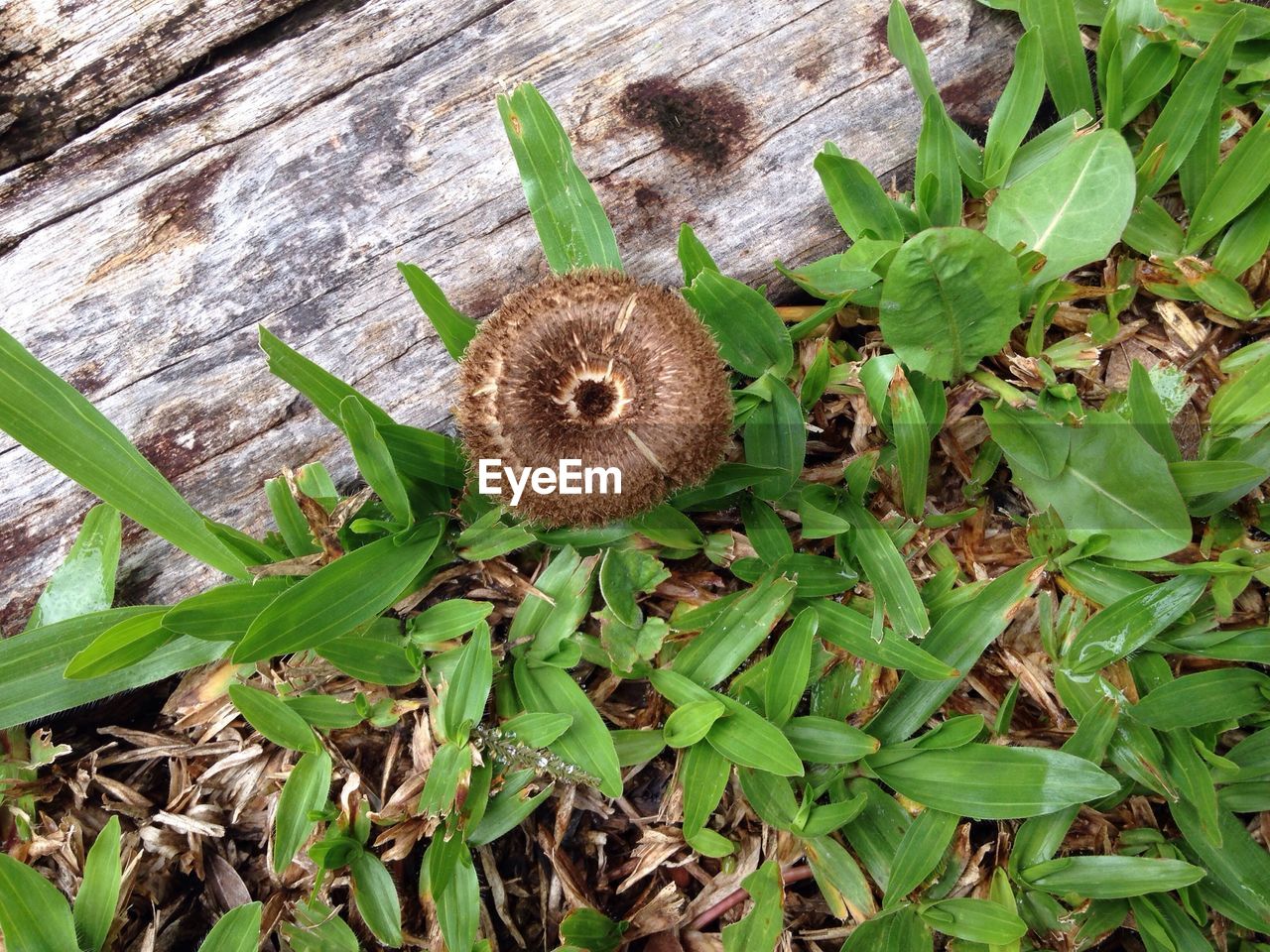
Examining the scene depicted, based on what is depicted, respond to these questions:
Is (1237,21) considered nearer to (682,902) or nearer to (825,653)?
(825,653)

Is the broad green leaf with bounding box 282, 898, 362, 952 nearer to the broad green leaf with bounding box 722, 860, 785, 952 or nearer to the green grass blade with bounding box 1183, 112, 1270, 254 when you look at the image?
the broad green leaf with bounding box 722, 860, 785, 952

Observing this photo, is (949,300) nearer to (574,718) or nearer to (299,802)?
(574,718)

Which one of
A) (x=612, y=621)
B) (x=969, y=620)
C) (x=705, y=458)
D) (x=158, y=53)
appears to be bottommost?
(x=969, y=620)

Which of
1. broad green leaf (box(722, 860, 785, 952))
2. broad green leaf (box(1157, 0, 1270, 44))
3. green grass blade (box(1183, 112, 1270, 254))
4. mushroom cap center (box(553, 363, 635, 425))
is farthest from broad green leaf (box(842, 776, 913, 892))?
broad green leaf (box(1157, 0, 1270, 44))

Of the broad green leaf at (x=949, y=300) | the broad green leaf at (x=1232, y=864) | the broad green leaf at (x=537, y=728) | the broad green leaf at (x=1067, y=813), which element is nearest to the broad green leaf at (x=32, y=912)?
the broad green leaf at (x=537, y=728)

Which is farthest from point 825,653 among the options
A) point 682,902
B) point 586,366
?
point 586,366

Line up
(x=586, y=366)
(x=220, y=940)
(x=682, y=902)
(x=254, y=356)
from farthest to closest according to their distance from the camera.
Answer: (x=254, y=356) < (x=682, y=902) < (x=220, y=940) < (x=586, y=366)
